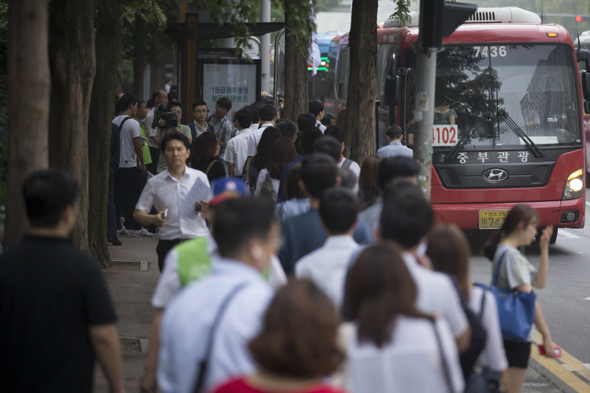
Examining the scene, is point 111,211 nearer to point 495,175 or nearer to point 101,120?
point 101,120

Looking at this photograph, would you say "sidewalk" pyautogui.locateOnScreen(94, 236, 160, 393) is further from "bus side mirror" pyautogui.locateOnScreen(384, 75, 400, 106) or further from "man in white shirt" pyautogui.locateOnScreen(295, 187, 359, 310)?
"bus side mirror" pyautogui.locateOnScreen(384, 75, 400, 106)

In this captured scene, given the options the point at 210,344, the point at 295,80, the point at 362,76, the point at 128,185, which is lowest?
the point at 128,185

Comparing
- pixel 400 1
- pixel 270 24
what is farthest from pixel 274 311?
pixel 270 24

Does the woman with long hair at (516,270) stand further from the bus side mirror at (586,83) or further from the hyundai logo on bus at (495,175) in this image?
the bus side mirror at (586,83)

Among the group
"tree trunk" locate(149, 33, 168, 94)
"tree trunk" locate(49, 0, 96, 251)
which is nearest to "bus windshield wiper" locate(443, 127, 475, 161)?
"tree trunk" locate(49, 0, 96, 251)

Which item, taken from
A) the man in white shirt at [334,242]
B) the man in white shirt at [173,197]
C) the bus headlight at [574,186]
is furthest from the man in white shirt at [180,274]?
the bus headlight at [574,186]

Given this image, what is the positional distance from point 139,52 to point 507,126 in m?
15.8

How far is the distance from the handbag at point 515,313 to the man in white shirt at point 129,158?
8.42 metres

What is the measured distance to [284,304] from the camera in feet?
7.72

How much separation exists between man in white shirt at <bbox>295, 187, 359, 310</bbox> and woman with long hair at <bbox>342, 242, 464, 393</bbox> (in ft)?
2.91

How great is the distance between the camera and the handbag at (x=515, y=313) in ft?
16.1

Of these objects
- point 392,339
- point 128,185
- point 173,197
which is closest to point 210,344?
point 392,339

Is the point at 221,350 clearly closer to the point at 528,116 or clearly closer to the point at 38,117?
the point at 38,117

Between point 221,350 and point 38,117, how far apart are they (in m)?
Answer: 2.63
